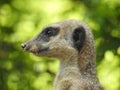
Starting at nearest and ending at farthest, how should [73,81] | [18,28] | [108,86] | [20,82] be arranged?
[73,81]
[108,86]
[20,82]
[18,28]

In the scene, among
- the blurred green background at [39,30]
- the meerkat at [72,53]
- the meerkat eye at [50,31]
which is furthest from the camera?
the blurred green background at [39,30]

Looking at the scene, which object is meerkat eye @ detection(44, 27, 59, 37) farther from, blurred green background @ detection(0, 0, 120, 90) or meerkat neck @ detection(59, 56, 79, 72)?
blurred green background @ detection(0, 0, 120, 90)

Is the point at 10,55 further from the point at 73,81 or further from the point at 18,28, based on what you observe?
the point at 73,81

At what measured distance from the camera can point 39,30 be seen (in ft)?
31.4

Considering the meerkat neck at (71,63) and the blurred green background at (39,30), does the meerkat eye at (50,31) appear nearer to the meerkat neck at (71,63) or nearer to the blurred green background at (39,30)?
the meerkat neck at (71,63)

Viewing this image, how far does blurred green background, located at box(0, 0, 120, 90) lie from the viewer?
8.47 meters

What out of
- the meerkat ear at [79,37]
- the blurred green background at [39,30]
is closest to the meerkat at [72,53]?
the meerkat ear at [79,37]

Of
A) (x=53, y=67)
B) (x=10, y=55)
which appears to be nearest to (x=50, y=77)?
(x=53, y=67)

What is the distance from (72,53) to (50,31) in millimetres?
245

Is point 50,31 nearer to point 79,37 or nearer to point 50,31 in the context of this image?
point 50,31

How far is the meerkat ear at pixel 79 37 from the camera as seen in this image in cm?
460

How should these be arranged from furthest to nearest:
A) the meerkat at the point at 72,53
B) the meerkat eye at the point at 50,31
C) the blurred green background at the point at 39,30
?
the blurred green background at the point at 39,30
the meerkat eye at the point at 50,31
the meerkat at the point at 72,53

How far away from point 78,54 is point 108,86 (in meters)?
4.20

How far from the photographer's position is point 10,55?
10062 millimetres
